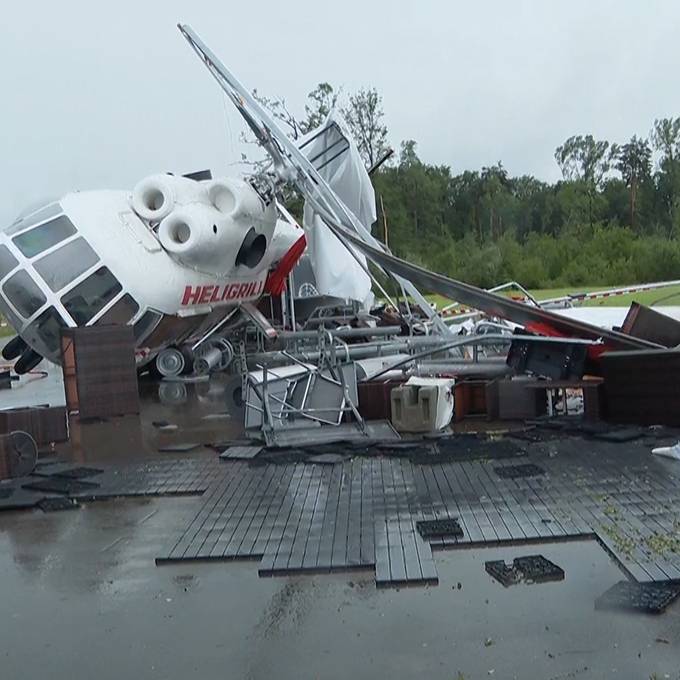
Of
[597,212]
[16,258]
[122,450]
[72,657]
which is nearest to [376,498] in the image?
[72,657]

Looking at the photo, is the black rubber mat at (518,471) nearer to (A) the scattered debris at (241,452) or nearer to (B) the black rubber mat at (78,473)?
(A) the scattered debris at (241,452)

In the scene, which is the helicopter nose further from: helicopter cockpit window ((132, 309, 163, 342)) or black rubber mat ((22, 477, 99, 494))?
black rubber mat ((22, 477, 99, 494))

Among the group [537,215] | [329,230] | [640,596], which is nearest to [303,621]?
[640,596]

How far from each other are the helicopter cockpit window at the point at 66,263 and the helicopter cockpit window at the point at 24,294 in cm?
21

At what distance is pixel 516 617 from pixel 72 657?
2.18m

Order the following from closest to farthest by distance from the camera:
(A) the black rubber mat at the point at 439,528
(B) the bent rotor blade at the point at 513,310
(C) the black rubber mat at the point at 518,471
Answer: (A) the black rubber mat at the point at 439,528 < (C) the black rubber mat at the point at 518,471 < (B) the bent rotor blade at the point at 513,310

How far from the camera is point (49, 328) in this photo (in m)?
12.5

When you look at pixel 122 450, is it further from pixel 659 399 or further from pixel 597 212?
pixel 597 212

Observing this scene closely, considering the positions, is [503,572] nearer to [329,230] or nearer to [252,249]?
[252,249]

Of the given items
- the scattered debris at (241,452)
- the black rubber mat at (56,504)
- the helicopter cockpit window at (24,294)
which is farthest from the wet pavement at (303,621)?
the helicopter cockpit window at (24,294)

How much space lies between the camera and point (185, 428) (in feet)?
32.8

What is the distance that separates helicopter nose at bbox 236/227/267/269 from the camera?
14.9 m

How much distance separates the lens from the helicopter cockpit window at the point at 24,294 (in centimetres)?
1234

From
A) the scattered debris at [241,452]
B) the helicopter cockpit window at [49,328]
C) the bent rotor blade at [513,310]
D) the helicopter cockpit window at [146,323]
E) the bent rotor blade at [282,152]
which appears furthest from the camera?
the bent rotor blade at [282,152]
